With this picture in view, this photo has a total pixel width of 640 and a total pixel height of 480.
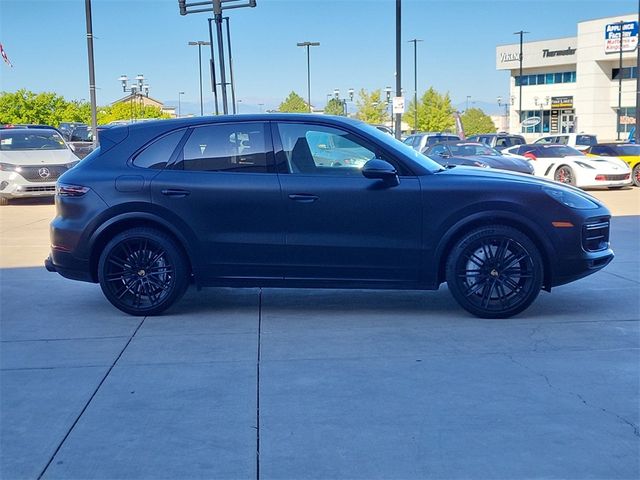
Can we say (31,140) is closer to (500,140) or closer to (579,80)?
(500,140)

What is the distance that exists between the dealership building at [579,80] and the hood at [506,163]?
45832mm

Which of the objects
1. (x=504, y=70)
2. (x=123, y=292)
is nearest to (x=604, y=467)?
(x=123, y=292)

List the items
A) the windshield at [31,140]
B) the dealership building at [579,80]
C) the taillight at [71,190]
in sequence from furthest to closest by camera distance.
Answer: the dealership building at [579,80]
the windshield at [31,140]
the taillight at [71,190]

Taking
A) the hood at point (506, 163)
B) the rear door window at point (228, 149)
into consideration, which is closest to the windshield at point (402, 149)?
the rear door window at point (228, 149)

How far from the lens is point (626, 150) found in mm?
23047

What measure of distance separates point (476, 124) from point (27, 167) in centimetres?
6385

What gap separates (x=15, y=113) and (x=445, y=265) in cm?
4968

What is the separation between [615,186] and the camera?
Answer: 21312mm

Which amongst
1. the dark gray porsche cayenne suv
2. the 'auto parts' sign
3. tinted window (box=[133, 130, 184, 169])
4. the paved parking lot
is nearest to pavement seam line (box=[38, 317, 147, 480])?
the paved parking lot

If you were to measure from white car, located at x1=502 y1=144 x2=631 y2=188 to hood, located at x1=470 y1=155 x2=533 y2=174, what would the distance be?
1.28 m

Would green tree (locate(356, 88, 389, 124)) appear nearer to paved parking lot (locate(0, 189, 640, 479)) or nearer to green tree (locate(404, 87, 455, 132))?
green tree (locate(404, 87, 455, 132))

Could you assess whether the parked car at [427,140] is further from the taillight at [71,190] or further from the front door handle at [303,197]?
the taillight at [71,190]

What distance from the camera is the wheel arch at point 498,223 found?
6.52 metres

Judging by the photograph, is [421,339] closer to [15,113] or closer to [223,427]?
[223,427]
